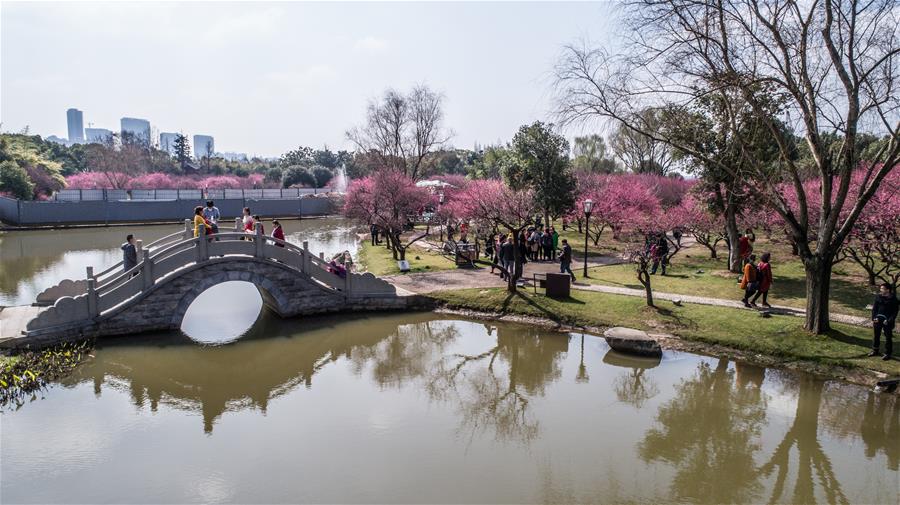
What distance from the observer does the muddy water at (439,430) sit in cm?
789

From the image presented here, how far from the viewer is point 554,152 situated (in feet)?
99.1

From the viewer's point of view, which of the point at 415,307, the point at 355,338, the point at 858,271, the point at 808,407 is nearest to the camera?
the point at 808,407


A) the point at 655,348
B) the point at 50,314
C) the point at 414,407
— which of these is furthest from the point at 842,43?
the point at 50,314

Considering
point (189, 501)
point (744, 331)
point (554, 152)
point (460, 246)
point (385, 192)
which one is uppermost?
point (554, 152)

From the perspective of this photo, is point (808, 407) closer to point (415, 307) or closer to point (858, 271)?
point (415, 307)

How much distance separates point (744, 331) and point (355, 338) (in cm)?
982

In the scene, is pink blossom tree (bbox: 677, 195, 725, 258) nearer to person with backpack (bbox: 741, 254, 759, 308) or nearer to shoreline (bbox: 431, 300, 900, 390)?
person with backpack (bbox: 741, 254, 759, 308)

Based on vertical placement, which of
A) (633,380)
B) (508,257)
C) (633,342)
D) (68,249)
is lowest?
(633,380)

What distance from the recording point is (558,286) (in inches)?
653

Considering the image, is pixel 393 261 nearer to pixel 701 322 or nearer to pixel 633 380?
pixel 701 322

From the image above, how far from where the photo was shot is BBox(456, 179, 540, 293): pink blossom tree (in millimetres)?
21922

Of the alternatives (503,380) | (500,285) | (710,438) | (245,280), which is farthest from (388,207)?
(710,438)

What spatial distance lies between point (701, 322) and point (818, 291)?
266 centimetres

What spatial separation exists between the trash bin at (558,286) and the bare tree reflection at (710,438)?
4.86 meters
